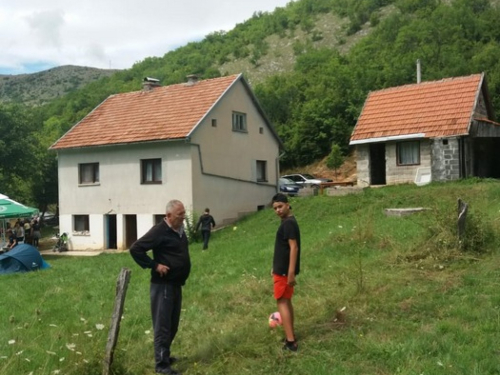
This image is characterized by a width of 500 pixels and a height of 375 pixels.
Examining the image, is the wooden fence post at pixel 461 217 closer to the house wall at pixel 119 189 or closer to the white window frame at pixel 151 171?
the house wall at pixel 119 189

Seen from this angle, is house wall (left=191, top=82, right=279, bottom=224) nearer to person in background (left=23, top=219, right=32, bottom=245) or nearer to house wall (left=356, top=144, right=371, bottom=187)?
house wall (left=356, top=144, right=371, bottom=187)

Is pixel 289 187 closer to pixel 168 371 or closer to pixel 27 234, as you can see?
pixel 27 234

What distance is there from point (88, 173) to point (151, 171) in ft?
13.6

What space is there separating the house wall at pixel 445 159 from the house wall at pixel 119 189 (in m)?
10.8

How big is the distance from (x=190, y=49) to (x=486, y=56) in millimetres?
63063

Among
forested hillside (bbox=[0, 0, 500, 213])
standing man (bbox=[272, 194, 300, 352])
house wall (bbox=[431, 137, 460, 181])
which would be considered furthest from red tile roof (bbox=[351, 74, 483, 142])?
standing man (bbox=[272, 194, 300, 352])

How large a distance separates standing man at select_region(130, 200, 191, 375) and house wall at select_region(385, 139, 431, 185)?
72.0 feet

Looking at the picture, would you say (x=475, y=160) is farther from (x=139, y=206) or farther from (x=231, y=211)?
(x=139, y=206)

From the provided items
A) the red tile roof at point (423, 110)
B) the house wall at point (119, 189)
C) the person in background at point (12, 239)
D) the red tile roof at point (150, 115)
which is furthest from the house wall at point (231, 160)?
the person in background at point (12, 239)

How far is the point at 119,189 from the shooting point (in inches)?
1129

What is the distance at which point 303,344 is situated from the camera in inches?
279

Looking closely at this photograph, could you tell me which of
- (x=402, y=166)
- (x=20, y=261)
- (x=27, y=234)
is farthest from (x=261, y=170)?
(x=20, y=261)

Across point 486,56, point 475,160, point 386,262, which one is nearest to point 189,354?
point 386,262

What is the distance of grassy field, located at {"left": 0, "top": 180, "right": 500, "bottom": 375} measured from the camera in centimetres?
654
